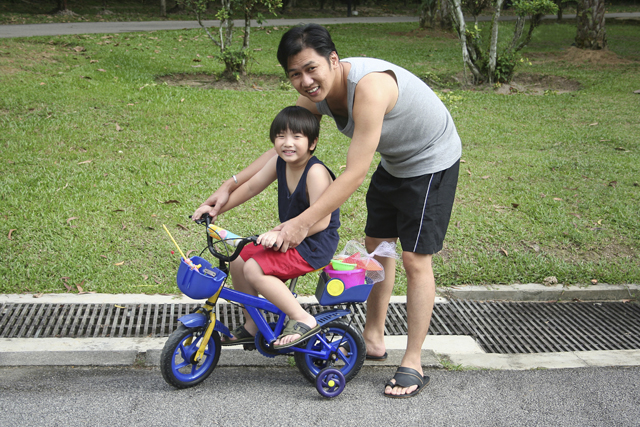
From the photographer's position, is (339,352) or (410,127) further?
(339,352)

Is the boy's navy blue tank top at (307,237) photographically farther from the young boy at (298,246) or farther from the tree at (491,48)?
the tree at (491,48)

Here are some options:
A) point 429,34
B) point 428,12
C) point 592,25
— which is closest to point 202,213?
point 592,25

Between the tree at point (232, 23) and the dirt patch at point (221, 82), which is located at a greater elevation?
the tree at point (232, 23)

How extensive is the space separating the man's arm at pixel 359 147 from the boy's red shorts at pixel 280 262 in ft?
0.28

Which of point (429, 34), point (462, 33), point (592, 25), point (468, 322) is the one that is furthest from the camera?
point (429, 34)

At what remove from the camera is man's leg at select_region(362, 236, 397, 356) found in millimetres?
3086

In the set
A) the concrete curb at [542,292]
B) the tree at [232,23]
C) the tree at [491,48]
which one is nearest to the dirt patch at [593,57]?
the tree at [491,48]

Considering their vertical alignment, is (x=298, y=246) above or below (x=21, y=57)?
below

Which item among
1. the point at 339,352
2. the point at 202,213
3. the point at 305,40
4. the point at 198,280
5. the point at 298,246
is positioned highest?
the point at 305,40

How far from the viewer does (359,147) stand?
2416 millimetres

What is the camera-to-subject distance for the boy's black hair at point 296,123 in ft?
8.34

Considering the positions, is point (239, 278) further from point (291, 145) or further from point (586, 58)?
point (586, 58)

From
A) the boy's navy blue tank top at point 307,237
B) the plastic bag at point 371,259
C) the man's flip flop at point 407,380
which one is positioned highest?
the boy's navy blue tank top at point 307,237

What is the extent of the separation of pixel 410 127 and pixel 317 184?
20.6 inches
